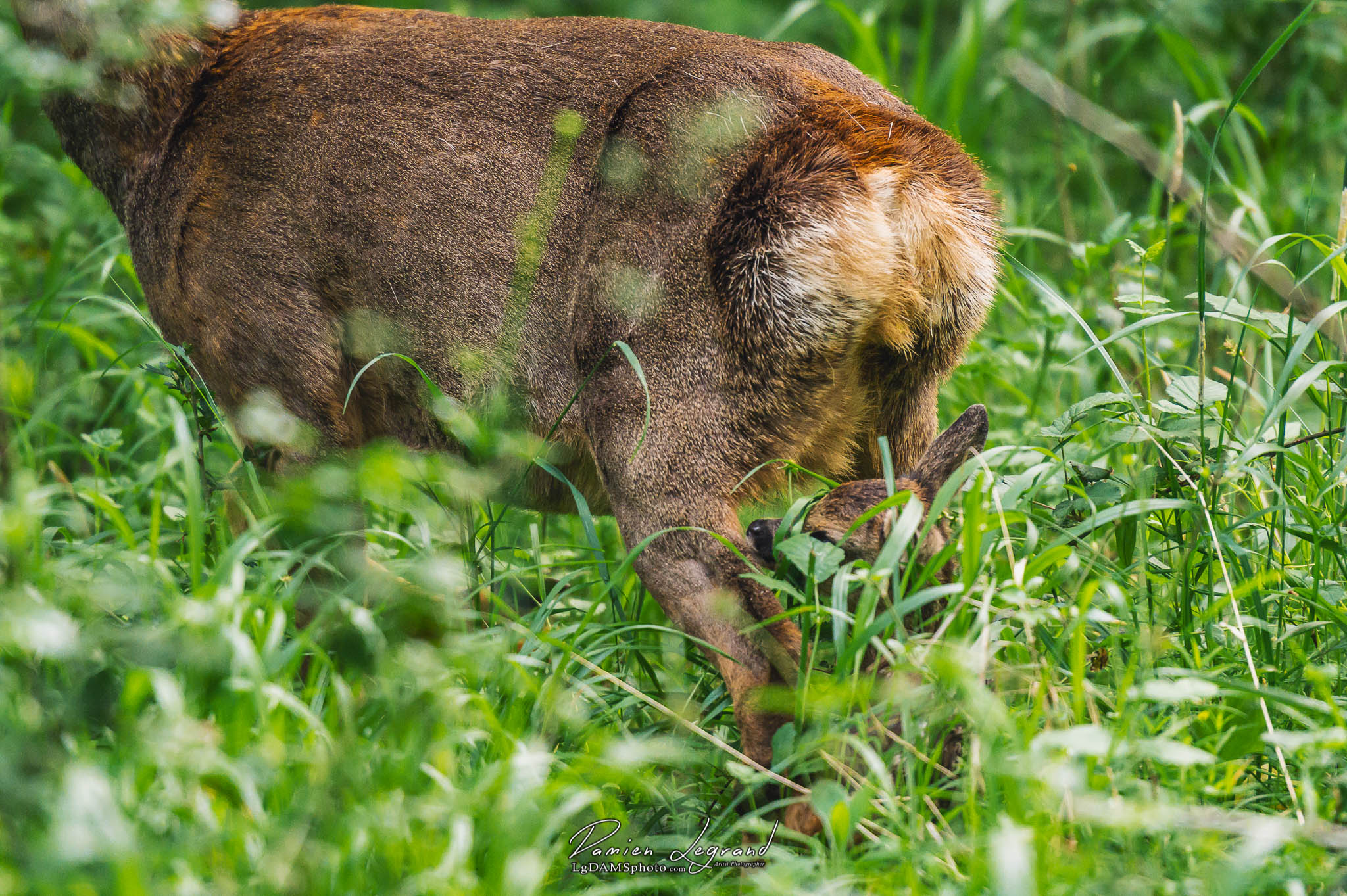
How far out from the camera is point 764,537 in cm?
272

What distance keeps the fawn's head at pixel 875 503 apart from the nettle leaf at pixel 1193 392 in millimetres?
594

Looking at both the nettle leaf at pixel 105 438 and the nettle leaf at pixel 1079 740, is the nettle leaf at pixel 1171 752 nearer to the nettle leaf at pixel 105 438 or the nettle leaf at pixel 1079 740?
the nettle leaf at pixel 1079 740

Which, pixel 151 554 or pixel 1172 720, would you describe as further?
pixel 151 554

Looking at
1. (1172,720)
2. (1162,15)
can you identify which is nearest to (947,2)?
(1162,15)

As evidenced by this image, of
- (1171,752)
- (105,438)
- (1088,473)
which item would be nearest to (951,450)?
A: (1088,473)

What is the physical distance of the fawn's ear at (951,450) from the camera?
8.94 ft

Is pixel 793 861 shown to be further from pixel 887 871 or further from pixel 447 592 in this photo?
pixel 447 592

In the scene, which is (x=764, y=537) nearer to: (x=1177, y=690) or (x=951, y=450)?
(x=951, y=450)

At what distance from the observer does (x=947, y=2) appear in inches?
306

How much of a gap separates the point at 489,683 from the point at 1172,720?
1.45 m

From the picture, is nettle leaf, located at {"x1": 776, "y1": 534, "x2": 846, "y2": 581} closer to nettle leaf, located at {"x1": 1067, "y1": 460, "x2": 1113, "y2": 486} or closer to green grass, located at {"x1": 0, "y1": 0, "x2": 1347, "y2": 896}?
green grass, located at {"x1": 0, "y1": 0, "x2": 1347, "y2": 896}

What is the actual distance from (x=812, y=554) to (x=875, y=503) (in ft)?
0.92

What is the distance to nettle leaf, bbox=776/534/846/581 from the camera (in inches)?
98.3
